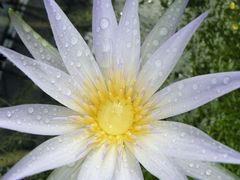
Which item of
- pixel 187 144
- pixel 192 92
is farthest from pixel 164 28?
pixel 187 144

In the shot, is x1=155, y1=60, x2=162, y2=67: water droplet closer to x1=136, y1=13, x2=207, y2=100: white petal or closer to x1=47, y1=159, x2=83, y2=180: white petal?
x1=136, y1=13, x2=207, y2=100: white petal

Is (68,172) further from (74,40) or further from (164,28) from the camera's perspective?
Result: (164,28)

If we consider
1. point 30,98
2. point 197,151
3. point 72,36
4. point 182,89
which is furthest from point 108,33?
point 30,98

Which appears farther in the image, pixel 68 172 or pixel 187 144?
pixel 68 172

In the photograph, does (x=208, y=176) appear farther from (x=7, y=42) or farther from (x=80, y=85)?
(x=7, y=42)

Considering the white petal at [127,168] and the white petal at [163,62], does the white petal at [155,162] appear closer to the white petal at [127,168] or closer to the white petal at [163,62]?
the white petal at [127,168]

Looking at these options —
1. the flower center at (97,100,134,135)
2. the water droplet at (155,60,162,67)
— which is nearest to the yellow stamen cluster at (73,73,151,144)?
the flower center at (97,100,134,135)
